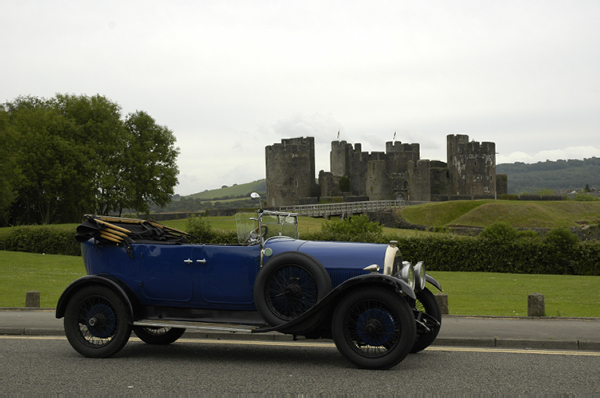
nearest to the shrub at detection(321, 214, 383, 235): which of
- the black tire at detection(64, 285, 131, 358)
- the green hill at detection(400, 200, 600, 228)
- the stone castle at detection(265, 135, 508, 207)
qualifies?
the green hill at detection(400, 200, 600, 228)

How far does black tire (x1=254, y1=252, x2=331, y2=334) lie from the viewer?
8.02 metres

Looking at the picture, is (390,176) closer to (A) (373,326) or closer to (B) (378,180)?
(B) (378,180)

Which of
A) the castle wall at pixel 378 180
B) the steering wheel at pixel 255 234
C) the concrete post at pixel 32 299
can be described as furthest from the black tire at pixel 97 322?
the castle wall at pixel 378 180

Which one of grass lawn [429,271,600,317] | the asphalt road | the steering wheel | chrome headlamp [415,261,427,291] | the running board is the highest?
the steering wheel

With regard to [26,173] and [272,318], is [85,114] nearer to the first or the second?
[26,173]

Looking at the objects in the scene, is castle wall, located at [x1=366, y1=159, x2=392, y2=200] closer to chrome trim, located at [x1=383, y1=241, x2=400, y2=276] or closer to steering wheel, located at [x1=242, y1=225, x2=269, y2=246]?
steering wheel, located at [x1=242, y1=225, x2=269, y2=246]

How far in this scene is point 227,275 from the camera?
8.57m

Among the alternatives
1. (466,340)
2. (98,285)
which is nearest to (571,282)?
(466,340)

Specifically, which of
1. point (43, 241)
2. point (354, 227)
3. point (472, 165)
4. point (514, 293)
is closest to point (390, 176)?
point (472, 165)

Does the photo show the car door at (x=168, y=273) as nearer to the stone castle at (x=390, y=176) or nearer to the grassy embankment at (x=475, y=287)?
the grassy embankment at (x=475, y=287)

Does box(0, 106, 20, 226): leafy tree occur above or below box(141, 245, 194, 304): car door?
above

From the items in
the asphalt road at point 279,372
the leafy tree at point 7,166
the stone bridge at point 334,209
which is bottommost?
the asphalt road at point 279,372

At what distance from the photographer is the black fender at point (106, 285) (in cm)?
872

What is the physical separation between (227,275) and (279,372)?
1.69 m
